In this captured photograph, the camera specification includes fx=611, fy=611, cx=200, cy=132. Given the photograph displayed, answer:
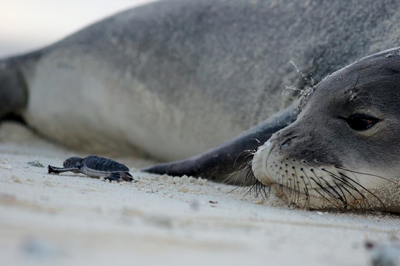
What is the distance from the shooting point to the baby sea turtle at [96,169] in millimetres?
3266

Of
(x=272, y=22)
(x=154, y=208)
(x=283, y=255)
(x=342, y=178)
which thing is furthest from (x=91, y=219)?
(x=272, y=22)

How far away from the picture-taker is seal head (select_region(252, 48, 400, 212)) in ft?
9.27

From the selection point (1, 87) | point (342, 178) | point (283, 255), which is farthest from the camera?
point (1, 87)

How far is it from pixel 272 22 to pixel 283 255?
3765 millimetres

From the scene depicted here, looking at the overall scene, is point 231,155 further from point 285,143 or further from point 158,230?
point 158,230

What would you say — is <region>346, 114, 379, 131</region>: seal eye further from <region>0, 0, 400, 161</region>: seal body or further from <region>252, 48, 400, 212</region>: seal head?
<region>0, 0, 400, 161</region>: seal body

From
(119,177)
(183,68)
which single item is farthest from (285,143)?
(183,68)

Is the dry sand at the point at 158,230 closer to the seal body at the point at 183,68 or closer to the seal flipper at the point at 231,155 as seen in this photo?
the seal flipper at the point at 231,155

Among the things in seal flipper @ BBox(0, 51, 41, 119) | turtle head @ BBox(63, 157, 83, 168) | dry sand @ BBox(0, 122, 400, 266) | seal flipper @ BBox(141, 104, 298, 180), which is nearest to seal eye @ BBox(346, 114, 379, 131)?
dry sand @ BBox(0, 122, 400, 266)

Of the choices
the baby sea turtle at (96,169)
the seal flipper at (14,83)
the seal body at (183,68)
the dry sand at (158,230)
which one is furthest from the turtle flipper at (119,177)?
the seal flipper at (14,83)

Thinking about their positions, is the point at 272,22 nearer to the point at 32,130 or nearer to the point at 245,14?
the point at 245,14

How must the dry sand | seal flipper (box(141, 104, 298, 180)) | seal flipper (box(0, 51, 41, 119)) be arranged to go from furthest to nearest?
seal flipper (box(0, 51, 41, 119)), seal flipper (box(141, 104, 298, 180)), the dry sand

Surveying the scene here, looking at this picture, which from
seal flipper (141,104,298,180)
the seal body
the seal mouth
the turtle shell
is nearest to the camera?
the seal mouth

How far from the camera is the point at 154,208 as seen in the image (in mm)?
2102
